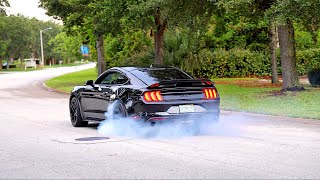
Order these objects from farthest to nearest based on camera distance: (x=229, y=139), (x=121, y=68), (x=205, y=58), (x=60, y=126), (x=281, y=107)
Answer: (x=205, y=58) < (x=281, y=107) < (x=60, y=126) < (x=121, y=68) < (x=229, y=139)

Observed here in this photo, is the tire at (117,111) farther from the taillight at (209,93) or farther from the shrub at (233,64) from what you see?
the shrub at (233,64)

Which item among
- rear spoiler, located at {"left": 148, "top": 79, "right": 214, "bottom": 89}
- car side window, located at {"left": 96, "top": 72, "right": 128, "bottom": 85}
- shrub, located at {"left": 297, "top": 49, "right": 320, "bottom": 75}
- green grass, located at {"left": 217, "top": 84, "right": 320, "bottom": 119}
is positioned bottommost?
green grass, located at {"left": 217, "top": 84, "right": 320, "bottom": 119}

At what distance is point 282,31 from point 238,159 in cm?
1366

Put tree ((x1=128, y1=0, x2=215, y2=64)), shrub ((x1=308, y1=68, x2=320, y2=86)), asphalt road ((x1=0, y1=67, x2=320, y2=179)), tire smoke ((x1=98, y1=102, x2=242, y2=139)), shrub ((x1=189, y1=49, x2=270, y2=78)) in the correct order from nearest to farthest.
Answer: asphalt road ((x1=0, y1=67, x2=320, y2=179)), tire smoke ((x1=98, y1=102, x2=242, y2=139)), tree ((x1=128, y1=0, x2=215, y2=64)), shrub ((x1=308, y1=68, x2=320, y2=86)), shrub ((x1=189, y1=49, x2=270, y2=78))

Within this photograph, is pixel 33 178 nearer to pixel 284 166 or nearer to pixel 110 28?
pixel 284 166

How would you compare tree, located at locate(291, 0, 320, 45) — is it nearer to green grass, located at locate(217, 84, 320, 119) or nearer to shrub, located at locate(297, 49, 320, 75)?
green grass, located at locate(217, 84, 320, 119)

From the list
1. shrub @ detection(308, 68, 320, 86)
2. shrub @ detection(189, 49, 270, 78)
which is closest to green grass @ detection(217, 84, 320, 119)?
shrub @ detection(308, 68, 320, 86)

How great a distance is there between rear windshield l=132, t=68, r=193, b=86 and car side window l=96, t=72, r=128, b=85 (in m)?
0.29

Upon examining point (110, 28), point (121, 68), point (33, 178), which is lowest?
point (33, 178)

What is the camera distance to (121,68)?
12203 millimetres

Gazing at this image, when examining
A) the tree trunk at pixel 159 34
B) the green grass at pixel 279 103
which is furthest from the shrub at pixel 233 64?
the green grass at pixel 279 103

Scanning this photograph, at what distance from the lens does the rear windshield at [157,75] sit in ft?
36.9

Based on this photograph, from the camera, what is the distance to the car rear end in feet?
34.9

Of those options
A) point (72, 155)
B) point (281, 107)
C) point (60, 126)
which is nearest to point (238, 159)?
point (72, 155)
